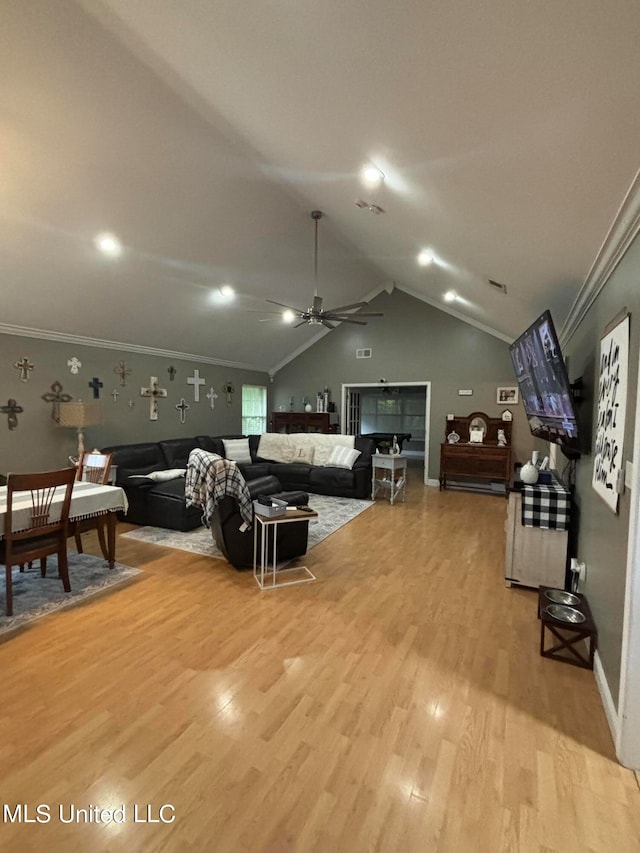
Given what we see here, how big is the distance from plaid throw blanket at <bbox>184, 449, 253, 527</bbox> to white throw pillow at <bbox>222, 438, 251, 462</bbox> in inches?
139

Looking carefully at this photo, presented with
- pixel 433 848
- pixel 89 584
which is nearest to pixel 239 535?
pixel 89 584

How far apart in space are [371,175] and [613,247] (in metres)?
1.54

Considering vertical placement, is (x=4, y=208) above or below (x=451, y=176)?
above

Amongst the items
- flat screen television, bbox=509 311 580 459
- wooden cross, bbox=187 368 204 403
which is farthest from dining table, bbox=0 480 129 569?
wooden cross, bbox=187 368 204 403

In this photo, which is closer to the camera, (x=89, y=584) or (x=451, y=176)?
(x=451, y=176)

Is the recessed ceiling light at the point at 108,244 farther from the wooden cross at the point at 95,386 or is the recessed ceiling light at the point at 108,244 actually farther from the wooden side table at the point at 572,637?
the wooden side table at the point at 572,637

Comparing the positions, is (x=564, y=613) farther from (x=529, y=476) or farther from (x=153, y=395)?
(x=153, y=395)

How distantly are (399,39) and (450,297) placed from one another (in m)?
5.06

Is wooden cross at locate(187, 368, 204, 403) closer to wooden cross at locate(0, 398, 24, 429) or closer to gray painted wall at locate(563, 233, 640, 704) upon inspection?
wooden cross at locate(0, 398, 24, 429)

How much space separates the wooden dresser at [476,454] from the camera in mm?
6696

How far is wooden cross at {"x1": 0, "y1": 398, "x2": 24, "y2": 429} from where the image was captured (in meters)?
4.57

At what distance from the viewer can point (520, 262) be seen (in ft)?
9.41

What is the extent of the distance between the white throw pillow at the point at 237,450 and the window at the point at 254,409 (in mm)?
1678

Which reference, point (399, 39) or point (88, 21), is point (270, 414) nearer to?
point (88, 21)
